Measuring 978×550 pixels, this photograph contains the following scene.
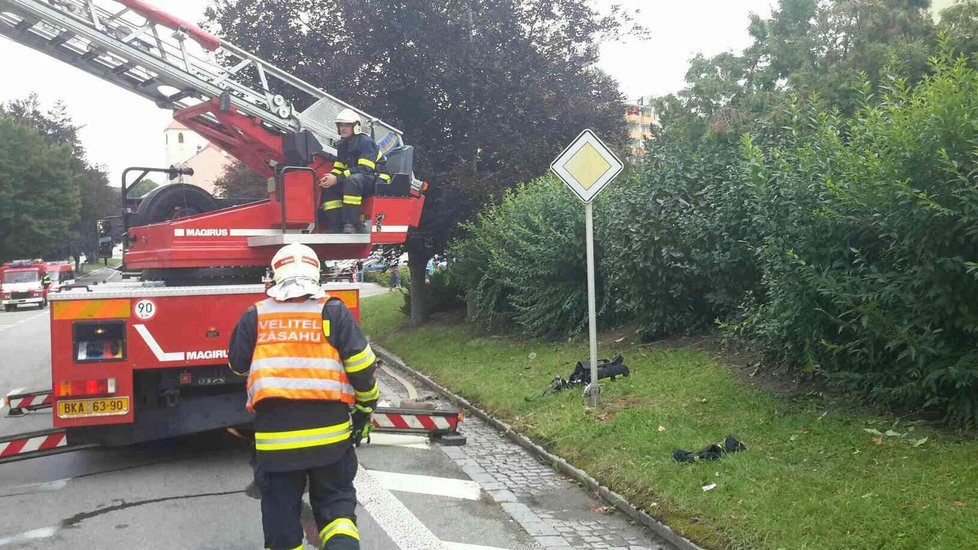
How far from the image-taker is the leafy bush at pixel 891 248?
5.93 metres

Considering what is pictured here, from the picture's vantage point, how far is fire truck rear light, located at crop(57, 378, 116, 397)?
6.90 m

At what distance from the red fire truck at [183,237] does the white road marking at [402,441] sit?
0.44m

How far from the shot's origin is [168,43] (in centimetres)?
888

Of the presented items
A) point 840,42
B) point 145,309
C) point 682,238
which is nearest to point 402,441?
point 145,309

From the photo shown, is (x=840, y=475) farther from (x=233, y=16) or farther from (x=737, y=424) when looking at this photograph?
(x=233, y=16)

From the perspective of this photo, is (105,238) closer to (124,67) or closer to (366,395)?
(124,67)

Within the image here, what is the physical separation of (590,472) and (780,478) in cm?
172

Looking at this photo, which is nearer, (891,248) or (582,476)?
(891,248)

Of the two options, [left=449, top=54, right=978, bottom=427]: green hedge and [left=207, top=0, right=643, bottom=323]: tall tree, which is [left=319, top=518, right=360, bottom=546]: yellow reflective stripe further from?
[left=207, top=0, right=643, bottom=323]: tall tree

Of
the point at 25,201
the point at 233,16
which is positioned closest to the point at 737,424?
the point at 233,16

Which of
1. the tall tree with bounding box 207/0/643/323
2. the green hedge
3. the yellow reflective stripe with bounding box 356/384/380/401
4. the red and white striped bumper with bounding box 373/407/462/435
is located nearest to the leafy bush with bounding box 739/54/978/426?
the green hedge

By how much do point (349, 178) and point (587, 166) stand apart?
2470mm

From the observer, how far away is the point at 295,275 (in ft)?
13.9

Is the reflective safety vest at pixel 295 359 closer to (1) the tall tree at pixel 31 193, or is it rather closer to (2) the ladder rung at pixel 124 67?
(2) the ladder rung at pixel 124 67
